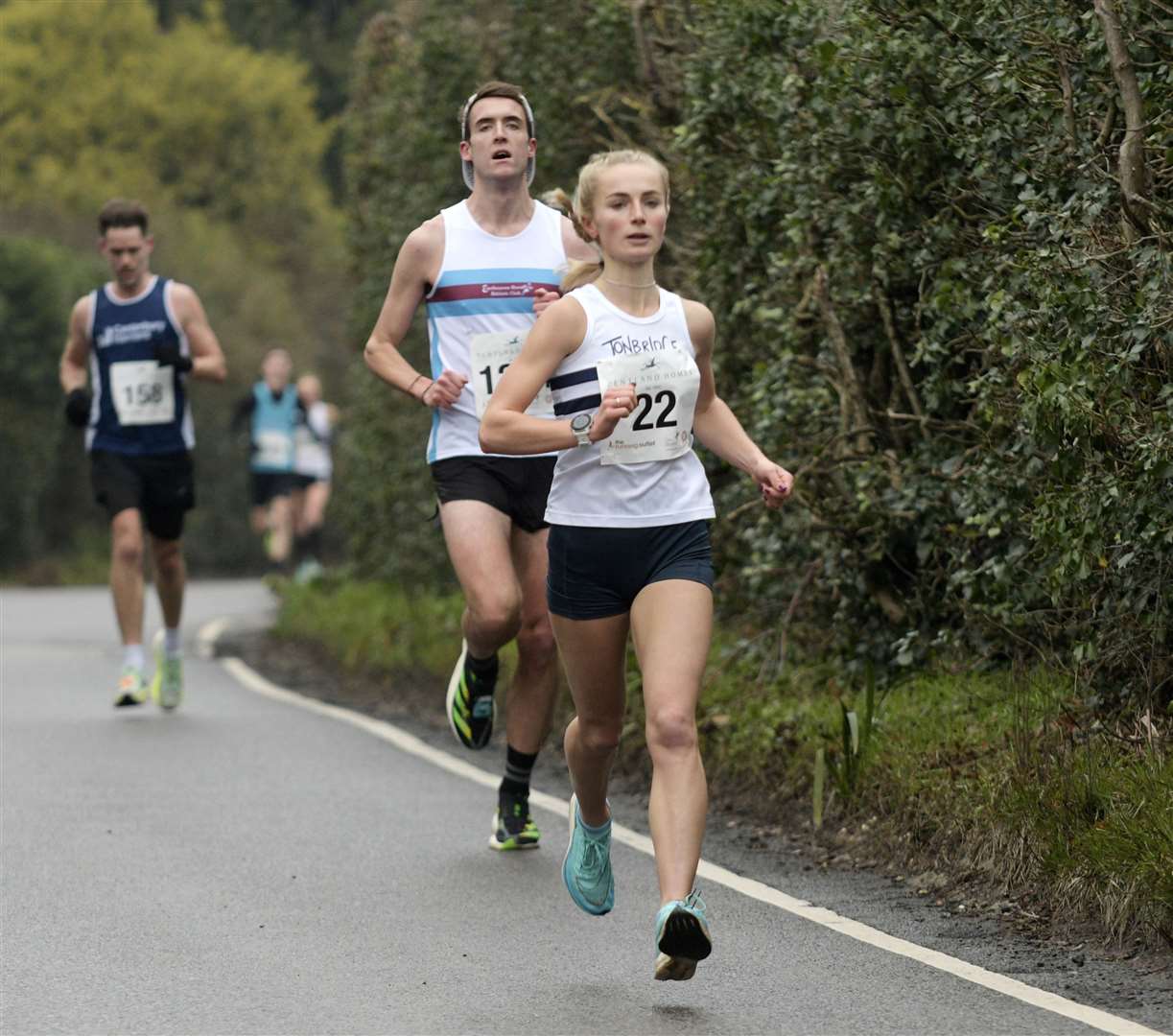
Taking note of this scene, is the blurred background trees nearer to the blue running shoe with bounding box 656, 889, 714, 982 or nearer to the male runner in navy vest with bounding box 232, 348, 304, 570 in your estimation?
the blue running shoe with bounding box 656, 889, 714, 982

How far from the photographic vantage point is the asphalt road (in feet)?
18.2

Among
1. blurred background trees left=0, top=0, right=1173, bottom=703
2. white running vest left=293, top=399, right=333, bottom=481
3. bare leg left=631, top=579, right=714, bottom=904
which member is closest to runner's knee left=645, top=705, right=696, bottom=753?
bare leg left=631, top=579, right=714, bottom=904

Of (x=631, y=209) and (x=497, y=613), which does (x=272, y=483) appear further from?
(x=631, y=209)

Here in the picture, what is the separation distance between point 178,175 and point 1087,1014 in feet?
184

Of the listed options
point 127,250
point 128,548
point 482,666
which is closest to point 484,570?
point 482,666

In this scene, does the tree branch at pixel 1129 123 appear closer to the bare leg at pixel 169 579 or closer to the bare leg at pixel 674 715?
the bare leg at pixel 674 715

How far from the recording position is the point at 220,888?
7.16 metres

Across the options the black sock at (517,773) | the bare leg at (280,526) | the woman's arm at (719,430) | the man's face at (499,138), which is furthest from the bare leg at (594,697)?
the bare leg at (280,526)

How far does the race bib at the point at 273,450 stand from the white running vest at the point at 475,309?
14.3 metres

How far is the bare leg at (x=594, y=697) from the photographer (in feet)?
20.1

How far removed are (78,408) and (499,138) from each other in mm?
4311

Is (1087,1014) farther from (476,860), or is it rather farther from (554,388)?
(476,860)

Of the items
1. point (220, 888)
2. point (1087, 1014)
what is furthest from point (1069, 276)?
point (220, 888)

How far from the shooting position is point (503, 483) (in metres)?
7.74
